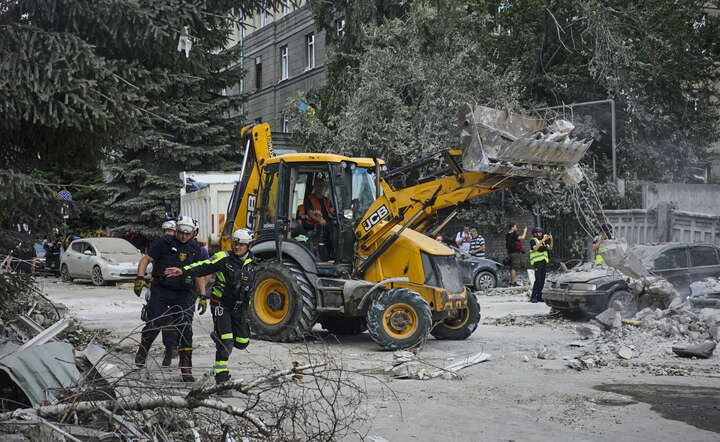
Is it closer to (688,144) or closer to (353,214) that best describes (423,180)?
(353,214)

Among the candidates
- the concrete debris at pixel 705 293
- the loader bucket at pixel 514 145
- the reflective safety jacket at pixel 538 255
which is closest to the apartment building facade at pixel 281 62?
the reflective safety jacket at pixel 538 255

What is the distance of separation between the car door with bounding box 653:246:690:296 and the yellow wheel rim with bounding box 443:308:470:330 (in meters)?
4.77

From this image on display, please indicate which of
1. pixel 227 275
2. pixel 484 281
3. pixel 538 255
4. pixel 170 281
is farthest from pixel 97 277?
pixel 227 275

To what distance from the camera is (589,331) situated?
512 inches

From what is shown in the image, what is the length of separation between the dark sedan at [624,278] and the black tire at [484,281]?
6408mm

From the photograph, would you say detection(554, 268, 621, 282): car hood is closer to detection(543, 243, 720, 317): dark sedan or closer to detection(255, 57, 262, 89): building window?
detection(543, 243, 720, 317): dark sedan

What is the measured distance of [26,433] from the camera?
5.05 metres

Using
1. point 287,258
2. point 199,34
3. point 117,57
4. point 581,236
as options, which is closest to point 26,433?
point 117,57

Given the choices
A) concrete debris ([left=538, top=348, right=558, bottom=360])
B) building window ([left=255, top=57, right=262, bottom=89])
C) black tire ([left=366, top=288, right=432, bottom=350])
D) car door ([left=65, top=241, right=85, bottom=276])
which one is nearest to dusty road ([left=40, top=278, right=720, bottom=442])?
concrete debris ([left=538, top=348, right=558, bottom=360])

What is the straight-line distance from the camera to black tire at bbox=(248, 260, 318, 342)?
39.2 ft

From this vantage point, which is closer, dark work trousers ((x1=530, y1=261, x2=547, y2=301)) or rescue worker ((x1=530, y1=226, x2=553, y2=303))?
rescue worker ((x1=530, y1=226, x2=553, y2=303))

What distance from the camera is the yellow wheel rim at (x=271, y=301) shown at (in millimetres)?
12312

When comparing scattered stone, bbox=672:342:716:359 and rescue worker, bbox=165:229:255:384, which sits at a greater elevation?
rescue worker, bbox=165:229:255:384

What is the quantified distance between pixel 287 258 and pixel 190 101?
61.9 feet
